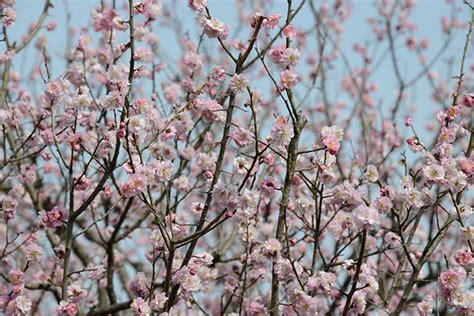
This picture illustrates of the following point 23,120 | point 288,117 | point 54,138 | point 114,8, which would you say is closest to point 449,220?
point 288,117

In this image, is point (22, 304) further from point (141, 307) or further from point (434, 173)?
point (434, 173)

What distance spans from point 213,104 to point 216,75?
21 cm

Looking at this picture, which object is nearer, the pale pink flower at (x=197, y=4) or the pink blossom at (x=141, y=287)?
the pale pink flower at (x=197, y=4)

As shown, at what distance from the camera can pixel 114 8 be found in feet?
16.1

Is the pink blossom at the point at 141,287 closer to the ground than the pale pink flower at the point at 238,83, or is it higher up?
closer to the ground

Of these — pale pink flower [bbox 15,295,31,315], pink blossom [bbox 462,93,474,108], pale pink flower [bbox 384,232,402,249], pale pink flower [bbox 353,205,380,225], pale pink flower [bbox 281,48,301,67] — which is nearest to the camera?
pale pink flower [bbox 353,205,380,225]

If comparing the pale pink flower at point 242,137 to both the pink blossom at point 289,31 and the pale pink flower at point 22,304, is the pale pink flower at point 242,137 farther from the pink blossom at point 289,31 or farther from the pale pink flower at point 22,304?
the pale pink flower at point 22,304

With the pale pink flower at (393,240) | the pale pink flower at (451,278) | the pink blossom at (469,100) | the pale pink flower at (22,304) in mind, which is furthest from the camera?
the pale pink flower at (393,240)

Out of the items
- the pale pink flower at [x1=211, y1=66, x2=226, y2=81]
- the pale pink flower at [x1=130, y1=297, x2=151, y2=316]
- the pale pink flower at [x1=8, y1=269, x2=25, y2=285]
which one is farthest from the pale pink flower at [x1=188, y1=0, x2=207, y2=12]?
the pale pink flower at [x1=8, y1=269, x2=25, y2=285]

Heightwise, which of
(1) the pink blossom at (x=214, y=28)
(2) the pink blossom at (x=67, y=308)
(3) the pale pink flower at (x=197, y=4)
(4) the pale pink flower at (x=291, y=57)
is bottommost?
(2) the pink blossom at (x=67, y=308)

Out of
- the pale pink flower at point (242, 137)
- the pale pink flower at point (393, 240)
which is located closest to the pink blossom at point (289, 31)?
the pale pink flower at point (242, 137)

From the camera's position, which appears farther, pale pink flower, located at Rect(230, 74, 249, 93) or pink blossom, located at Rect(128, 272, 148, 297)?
pink blossom, located at Rect(128, 272, 148, 297)

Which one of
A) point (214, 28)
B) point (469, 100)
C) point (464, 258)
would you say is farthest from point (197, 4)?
point (464, 258)

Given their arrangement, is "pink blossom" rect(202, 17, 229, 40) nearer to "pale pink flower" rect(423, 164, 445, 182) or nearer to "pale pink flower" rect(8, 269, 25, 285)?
"pale pink flower" rect(423, 164, 445, 182)
